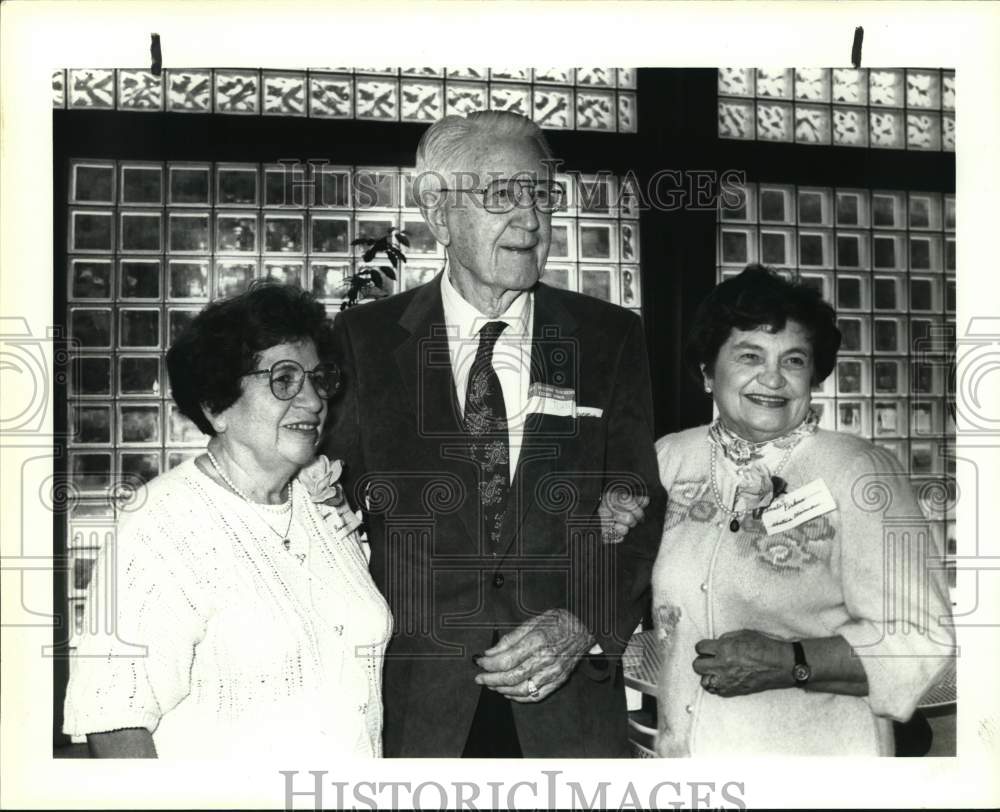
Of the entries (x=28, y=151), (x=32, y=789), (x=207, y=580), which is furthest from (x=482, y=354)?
(x=32, y=789)

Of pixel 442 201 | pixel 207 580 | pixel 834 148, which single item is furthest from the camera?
pixel 834 148

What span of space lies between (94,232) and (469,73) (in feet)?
3.34

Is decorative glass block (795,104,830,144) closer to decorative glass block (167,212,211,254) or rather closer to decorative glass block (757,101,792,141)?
decorative glass block (757,101,792,141)

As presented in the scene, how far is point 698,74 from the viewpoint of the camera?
8.17 ft

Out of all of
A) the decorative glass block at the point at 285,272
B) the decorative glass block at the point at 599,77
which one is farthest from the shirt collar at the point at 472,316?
the decorative glass block at the point at 599,77

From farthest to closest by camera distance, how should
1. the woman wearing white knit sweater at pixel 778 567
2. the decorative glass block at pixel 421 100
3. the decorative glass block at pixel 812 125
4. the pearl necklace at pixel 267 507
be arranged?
the decorative glass block at pixel 812 125 → the decorative glass block at pixel 421 100 → the woman wearing white knit sweater at pixel 778 567 → the pearl necklace at pixel 267 507

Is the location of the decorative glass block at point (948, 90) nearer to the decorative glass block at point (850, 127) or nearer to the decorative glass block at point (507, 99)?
A: the decorative glass block at point (850, 127)

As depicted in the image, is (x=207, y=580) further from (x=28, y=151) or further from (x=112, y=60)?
(x=112, y=60)

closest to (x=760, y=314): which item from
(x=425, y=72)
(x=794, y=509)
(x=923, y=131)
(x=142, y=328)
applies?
(x=794, y=509)

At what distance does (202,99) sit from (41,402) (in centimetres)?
86

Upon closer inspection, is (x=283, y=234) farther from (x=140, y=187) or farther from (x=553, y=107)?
(x=553, y=107)

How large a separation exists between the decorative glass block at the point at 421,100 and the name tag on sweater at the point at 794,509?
1.29 metres

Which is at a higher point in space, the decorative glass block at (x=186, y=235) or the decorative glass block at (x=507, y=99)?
the decorative glass block at (x=507, y=99)

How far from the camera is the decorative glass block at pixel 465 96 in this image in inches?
95.8
